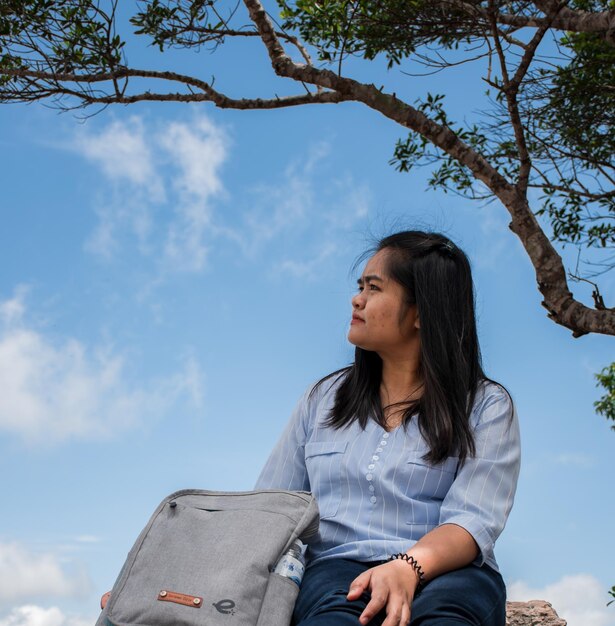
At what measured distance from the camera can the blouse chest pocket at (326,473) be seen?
9.08 feet

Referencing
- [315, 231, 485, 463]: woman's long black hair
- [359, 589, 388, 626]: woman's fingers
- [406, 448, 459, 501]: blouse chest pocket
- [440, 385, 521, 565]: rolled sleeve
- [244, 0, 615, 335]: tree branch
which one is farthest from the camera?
[244, 0, 615, 335]: tree branch

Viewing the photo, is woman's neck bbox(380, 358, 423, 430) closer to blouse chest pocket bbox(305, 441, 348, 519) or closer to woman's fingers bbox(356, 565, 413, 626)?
blouse chest pocket bbox(305, 441, 348, 519)

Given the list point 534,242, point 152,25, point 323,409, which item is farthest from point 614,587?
point 152,25

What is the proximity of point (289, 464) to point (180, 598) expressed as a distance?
2.61ft

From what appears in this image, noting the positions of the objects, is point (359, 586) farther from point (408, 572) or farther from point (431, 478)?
point (431, 478)

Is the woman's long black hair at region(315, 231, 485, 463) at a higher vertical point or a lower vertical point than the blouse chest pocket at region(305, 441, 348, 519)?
higher

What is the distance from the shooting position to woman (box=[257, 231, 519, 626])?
232 centimetres

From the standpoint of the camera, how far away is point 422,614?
2.21 metres

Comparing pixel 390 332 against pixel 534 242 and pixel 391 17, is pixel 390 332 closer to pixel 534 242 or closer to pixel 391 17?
pixel 534 242

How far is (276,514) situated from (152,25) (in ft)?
15.0

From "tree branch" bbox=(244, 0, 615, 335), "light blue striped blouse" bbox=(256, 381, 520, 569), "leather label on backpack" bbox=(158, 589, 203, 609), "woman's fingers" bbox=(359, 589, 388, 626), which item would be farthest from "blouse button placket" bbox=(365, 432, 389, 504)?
"tree branch" bbox=(244, 0, 615, 335)

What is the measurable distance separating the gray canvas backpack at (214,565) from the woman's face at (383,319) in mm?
615

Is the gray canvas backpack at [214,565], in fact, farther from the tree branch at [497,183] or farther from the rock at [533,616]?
the tree branch at [497,183]

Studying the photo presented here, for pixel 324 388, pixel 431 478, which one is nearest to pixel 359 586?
pixel 431 478
